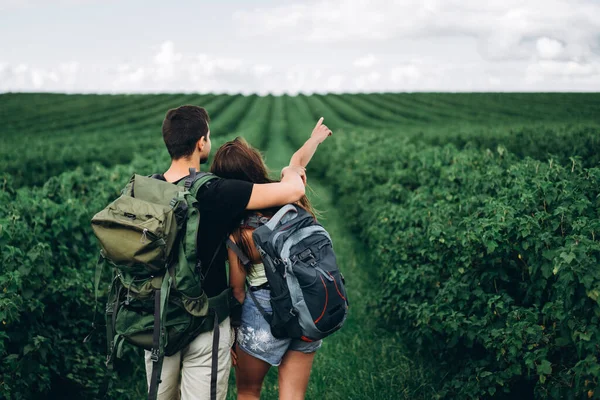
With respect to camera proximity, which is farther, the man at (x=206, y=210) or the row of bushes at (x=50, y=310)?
the row of bushes at (x=50, y=310)

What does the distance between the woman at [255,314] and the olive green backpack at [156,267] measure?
0.17 metres

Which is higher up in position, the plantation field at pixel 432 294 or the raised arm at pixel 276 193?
the raised arm at pixel 276 193

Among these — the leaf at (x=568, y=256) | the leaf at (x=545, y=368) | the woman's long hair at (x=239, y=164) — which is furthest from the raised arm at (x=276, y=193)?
the leaf at (x=545, y=368)

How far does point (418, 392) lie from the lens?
4418mm

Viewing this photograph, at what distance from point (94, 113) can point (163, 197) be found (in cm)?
4544

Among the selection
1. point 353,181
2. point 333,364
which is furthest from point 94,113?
point 333,364

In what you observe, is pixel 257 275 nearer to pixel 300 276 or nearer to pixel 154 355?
pixel 300 276

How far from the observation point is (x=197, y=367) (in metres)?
2.57

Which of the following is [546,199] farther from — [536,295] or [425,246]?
[425,246]

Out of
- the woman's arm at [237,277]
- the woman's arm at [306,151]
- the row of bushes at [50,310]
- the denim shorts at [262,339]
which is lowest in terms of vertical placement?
the row of bushes at [50,310]

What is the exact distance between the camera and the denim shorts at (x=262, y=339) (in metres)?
2.58

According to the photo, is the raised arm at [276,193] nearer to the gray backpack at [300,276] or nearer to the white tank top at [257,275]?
the gray backpack at [300,276]

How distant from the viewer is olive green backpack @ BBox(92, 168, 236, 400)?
2.30 metres

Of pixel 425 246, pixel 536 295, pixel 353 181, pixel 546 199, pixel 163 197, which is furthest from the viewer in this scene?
pixel 353 181
